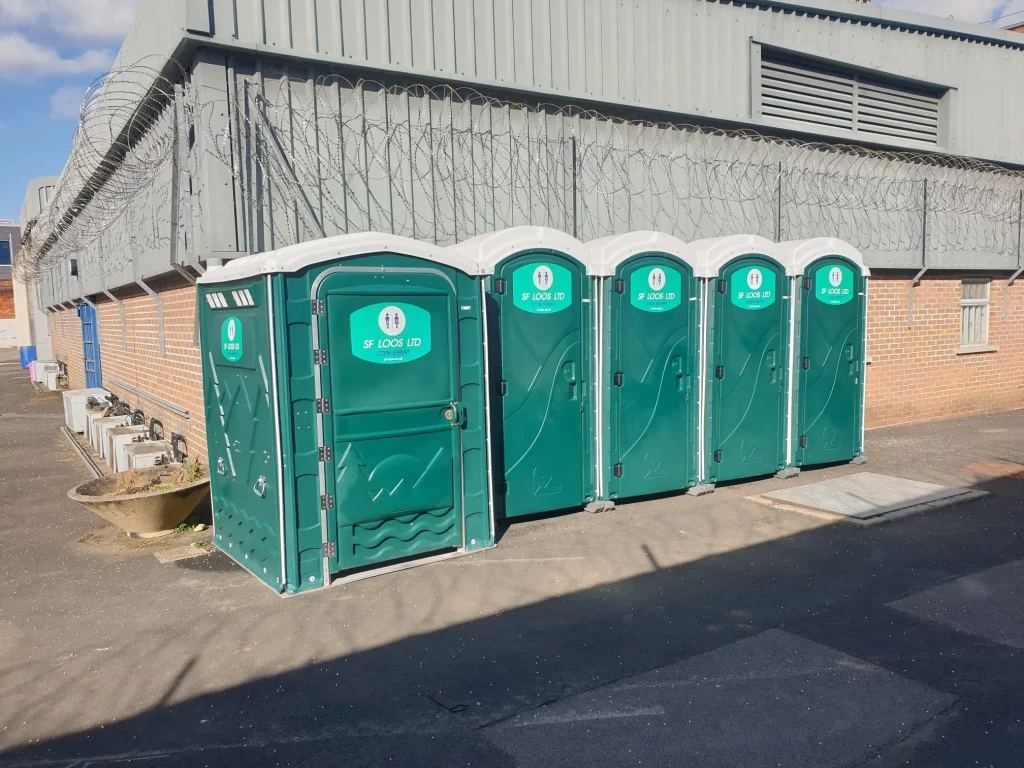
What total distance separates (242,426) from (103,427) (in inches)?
228

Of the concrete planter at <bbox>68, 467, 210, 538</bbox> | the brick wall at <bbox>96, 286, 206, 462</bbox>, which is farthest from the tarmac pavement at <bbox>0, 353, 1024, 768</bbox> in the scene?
the brick wall at <bbox>96, 286, 206, 462</bbox>

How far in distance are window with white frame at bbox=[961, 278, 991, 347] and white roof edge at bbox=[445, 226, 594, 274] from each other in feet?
29.3

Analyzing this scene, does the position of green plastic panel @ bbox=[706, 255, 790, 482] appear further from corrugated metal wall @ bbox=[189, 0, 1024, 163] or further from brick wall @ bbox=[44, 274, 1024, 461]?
brick wall @ bbox=[44, 274, 1024, 461]

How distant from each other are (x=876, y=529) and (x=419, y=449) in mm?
3933

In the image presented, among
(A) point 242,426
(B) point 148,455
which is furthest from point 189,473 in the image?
(A) point 242,426

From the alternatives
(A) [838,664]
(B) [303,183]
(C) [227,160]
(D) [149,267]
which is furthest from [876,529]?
(D) [149,267]

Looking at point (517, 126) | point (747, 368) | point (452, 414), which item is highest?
point (517, 126)

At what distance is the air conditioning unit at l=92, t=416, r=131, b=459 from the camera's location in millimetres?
10805

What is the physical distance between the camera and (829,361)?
9.05 meters

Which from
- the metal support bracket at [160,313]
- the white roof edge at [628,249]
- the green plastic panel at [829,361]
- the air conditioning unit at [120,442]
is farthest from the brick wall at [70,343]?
the green plastic panel at [829,361]

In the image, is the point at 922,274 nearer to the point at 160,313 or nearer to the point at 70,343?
the point at 160,313

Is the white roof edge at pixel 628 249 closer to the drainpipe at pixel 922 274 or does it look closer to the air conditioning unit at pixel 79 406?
the drainpipe at pixel 922 274

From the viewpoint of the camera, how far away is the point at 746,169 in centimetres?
1066

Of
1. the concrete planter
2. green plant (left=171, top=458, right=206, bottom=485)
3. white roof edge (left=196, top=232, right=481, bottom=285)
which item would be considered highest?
white roof edge (left=196, top=232, right=481, bottom=285)
